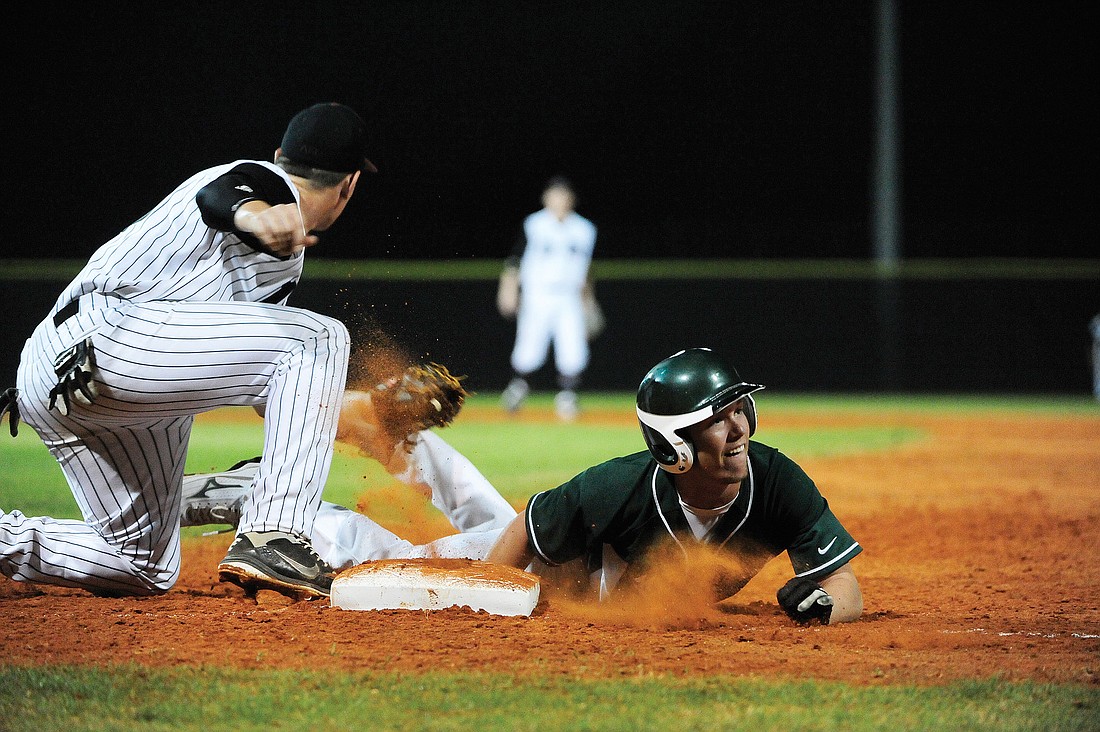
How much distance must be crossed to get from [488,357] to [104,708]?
43.4ft

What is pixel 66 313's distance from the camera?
10.2 feet

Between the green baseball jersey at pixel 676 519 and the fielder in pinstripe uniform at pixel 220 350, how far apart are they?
0.66 m

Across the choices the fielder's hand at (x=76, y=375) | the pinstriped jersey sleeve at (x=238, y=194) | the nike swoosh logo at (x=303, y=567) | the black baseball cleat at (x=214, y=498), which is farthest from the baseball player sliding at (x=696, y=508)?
the fielder's hand at (x=76, y=375)

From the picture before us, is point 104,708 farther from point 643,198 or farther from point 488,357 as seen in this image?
point 643,198

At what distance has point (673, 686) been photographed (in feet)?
8.06

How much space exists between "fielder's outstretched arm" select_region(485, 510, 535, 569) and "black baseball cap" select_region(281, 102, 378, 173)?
43.8 inches

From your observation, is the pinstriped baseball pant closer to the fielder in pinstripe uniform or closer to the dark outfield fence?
the fielder in pinstripe uniform

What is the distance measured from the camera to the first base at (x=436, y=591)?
3.17 meters

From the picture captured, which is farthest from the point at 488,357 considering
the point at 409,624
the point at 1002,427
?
the point at 409,624

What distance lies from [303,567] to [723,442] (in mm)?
1151

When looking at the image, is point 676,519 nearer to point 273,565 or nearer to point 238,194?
point 273,565

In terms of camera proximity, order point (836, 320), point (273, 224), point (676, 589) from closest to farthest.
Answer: point (273, 224) → point (676, 589) → point (836, 320)

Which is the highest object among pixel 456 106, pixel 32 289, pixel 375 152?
pixel 456 106

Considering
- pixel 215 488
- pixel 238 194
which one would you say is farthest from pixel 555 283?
pixel 238 194
